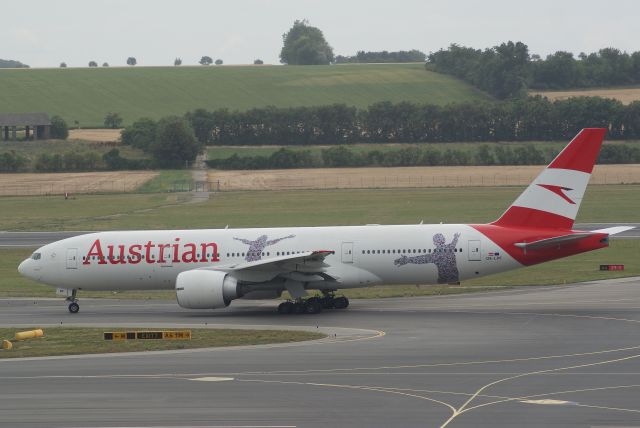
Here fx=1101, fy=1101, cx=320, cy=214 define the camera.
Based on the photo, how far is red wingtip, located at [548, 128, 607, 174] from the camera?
43.5 meters

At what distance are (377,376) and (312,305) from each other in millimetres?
15555

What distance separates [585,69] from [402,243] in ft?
452

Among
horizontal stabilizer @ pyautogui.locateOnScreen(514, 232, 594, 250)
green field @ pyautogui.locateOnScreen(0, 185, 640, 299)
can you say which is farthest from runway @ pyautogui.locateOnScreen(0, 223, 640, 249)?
horizontal stabilizer @ pyautogui.locateOnScreen(514, 232, 594, 250)

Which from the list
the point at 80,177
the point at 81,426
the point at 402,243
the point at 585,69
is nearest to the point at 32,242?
the point at 402,243

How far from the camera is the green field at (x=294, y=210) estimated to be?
8038 cm

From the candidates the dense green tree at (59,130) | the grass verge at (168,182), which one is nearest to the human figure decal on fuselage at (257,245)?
the grass verge at (168,182)

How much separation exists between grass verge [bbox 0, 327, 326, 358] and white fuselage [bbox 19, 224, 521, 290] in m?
7.11

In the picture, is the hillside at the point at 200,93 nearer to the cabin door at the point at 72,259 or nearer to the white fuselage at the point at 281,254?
the cabin door at the point at 72,259

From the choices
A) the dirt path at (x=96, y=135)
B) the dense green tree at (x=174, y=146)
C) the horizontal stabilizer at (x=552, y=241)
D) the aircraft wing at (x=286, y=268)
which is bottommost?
the aircraft wing at (x=286, y=268)

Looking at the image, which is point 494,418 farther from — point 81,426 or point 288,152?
point 288,152

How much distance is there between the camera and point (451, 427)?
75.3 ft

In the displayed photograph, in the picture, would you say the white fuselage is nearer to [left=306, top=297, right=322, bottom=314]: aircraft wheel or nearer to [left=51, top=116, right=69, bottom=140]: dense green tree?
[left=306, top=297, right=322, bottom=314]: aircraft wheel

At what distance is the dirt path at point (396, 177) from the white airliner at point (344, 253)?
60.7 m

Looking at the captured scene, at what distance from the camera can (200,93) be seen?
613 feet
